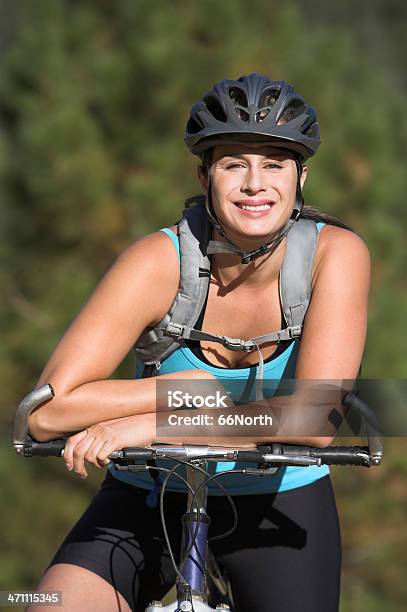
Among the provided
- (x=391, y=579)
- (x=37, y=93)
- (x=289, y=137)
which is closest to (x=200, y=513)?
(x=289, y=137)

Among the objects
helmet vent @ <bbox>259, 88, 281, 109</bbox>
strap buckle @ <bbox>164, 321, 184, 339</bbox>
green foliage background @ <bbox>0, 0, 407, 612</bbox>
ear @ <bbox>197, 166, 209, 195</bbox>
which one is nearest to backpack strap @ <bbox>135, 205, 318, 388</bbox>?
strap buckle @ <bbox>164, 321, 184, 339</bbox>

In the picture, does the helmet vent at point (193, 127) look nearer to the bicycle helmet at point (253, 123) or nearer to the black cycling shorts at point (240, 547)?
the bicycle helmet at point (253, 123)

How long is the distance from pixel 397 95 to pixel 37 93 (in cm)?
642

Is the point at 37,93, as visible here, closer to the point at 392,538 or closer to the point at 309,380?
the point at 392,538

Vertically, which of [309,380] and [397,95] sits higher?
[397,95]

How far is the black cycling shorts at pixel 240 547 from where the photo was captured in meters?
2.78

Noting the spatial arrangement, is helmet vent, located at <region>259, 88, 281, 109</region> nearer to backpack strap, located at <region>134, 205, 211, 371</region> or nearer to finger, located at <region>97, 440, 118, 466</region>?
backpack strap, located at <region>134, 205, 211, 371</region>

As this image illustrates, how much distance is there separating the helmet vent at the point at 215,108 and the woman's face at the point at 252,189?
91 millimetres

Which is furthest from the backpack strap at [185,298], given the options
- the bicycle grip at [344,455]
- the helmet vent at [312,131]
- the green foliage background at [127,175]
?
the green foliage background at [127,175]

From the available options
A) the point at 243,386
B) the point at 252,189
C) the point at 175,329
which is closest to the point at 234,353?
the point at 243,386

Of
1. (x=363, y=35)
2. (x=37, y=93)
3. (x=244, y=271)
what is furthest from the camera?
(x=363, y=35)

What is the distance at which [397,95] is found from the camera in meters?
14.8

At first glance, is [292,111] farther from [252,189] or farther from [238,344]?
[238,344]

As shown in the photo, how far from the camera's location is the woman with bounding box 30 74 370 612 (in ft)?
→ 8.73
